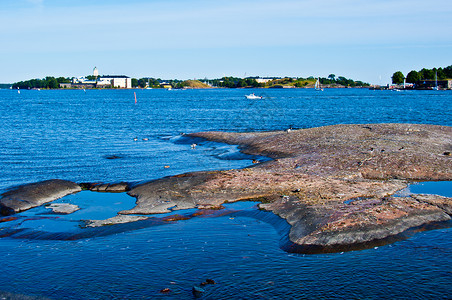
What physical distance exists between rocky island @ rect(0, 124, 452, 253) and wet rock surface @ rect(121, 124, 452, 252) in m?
0.04

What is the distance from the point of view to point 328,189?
2245 centimetres

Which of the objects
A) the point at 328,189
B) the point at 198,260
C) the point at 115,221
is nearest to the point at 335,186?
the point at 328,189

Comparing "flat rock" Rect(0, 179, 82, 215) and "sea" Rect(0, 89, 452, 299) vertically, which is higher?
"flat rock" Rect(0, 179, 82, 215)

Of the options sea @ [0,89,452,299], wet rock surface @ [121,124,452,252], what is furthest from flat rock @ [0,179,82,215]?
wet rock surface @ [121,124,452,252]

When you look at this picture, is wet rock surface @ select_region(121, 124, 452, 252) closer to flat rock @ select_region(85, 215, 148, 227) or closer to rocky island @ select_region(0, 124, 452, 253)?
rocky island @ select_region(0, 124, 452, 253)

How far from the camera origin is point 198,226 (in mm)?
19125

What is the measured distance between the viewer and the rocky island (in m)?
17.4

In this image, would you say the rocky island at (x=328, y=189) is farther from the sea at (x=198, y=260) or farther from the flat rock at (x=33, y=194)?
the sea at (x=198, y=260)

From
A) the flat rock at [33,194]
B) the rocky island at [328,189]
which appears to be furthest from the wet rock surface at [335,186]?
the flat rock at [33,194]

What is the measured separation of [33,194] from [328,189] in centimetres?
1461

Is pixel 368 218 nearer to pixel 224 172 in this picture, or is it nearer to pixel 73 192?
pixel 224 172

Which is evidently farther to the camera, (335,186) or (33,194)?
(33,194)

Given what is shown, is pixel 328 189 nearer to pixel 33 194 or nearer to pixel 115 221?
pixel 115 221

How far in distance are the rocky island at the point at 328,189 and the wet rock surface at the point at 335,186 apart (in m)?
0.04
